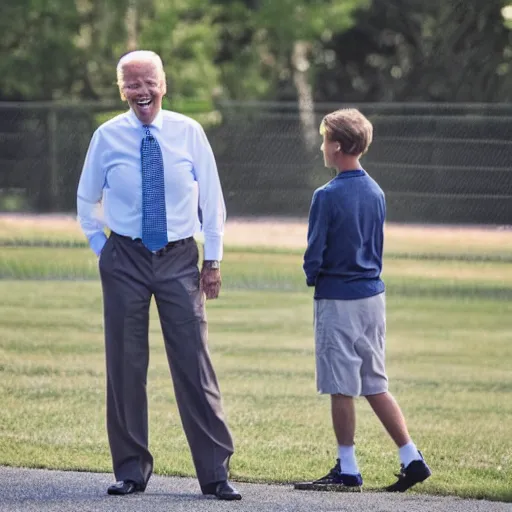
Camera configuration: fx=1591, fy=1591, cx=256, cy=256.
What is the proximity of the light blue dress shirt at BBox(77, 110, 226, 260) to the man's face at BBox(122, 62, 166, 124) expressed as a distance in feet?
0.26

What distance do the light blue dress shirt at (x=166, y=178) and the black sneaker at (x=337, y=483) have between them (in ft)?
3.42

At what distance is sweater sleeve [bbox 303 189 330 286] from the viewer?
6473 mm

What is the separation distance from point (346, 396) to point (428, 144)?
924 centimetres

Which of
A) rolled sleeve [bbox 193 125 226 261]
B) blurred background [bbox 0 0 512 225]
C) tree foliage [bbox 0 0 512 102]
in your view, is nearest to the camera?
rolled sleeve [bbox 193 125 226 261]

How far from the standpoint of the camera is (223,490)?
637 centimetres

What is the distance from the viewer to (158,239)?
6.32m

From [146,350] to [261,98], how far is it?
124 ft

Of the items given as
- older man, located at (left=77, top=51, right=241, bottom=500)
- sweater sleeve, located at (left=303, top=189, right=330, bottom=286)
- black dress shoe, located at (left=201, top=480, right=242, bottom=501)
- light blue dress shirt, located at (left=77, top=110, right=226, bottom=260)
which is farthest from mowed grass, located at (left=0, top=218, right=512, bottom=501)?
light blue dress shirt, located at (left=77, top=110, right=226, bottom=260)

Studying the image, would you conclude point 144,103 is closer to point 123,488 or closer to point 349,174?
point 349,174

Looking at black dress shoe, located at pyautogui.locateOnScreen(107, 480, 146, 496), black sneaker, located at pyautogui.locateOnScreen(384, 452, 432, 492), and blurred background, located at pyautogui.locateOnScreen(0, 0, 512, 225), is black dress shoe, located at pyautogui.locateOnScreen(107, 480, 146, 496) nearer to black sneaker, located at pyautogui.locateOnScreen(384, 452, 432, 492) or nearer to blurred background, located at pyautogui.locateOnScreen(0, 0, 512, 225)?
black sneaker, located at pyautogui.locateOnScreen(384, 452, 432, 492)

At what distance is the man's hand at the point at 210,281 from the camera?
6441 mm

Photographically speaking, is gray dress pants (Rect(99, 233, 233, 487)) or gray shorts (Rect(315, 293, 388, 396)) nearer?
gray dress pants (Rect(99, 233, 233, 487))

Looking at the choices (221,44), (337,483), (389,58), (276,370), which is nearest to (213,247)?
(337,483)

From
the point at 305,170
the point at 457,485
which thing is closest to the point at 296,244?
the point at 305,170
